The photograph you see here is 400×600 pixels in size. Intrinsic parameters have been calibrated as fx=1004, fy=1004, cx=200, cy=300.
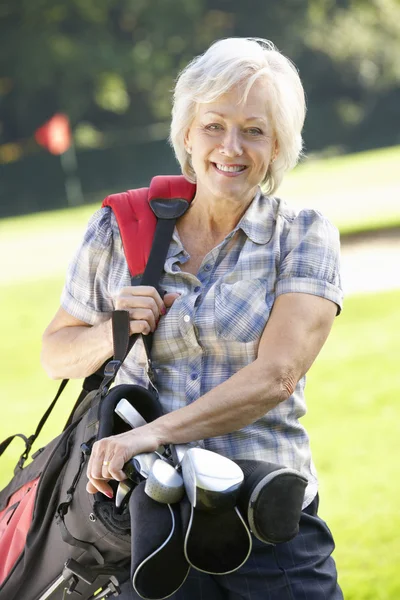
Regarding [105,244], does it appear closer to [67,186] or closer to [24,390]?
[24,390]

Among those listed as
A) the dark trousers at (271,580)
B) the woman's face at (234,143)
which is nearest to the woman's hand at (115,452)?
the dark trousers at (271,580)

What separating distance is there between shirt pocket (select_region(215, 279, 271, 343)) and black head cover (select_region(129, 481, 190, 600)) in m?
0.51

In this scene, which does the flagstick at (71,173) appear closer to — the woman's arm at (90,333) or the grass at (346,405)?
the grass at (346,405)

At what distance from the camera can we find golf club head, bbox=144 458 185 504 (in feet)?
6.57

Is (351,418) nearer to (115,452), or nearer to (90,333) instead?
(90,333)

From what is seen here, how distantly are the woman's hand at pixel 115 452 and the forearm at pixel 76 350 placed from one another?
35 centimetres

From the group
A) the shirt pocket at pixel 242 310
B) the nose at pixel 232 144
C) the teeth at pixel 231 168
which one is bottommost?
the shirt pocket at pixel 242 310

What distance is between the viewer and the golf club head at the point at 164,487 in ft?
6.57

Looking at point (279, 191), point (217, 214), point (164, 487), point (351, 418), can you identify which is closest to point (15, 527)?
point (164, 487)

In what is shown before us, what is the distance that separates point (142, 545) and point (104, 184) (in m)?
41.4

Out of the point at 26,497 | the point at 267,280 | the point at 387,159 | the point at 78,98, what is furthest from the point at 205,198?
the point at 78,98

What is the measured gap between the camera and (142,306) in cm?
238

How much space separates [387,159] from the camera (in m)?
34.2

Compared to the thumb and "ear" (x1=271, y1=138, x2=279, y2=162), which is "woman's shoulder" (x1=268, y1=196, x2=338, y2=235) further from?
the thumb
